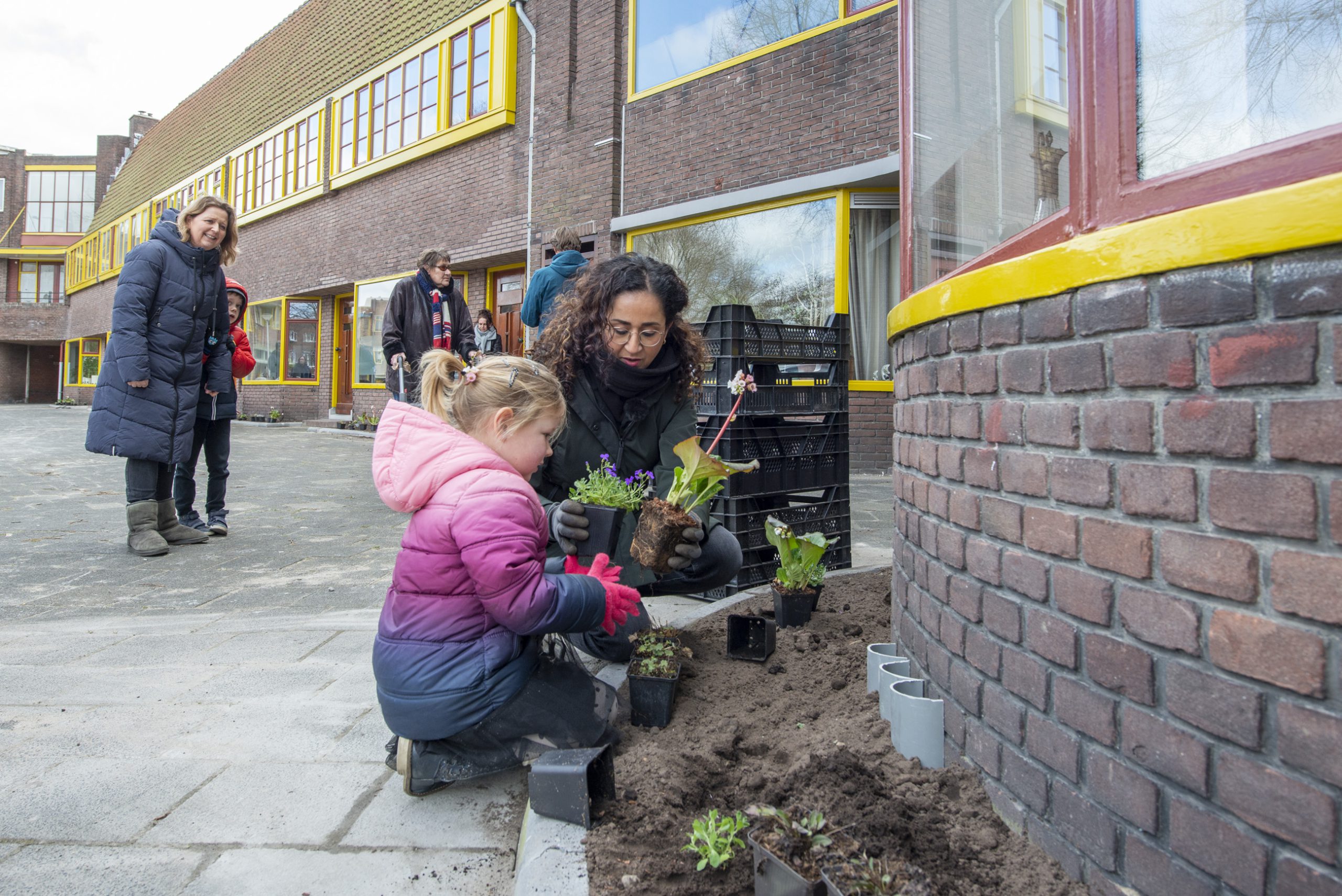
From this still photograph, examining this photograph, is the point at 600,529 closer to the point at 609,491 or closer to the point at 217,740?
the point at 609,491

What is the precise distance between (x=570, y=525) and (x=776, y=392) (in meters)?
1.75

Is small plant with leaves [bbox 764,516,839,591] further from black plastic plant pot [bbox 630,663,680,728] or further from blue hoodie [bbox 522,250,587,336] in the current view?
blue hoodie [bbox 522,250,587,336]

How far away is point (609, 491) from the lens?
2660 millimetres

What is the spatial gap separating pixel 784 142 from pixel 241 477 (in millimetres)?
7037

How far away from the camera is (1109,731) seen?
138 centimetres

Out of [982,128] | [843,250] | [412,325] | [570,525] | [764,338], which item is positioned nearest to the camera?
[982,128]

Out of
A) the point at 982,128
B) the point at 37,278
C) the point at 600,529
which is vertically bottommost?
the point at 600,529

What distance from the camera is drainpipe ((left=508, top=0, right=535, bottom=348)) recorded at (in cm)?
1270

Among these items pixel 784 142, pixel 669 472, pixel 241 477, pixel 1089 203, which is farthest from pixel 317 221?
pixel 1089 203

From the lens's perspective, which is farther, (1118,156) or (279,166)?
(279,166)

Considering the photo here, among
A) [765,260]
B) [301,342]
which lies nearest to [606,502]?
[765,260]

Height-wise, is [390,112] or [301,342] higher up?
[390,112]

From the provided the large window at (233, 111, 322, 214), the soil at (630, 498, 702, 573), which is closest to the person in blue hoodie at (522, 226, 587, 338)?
the soil at (630, 498, 702, 573)

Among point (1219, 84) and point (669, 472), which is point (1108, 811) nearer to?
point (1219, 84)
